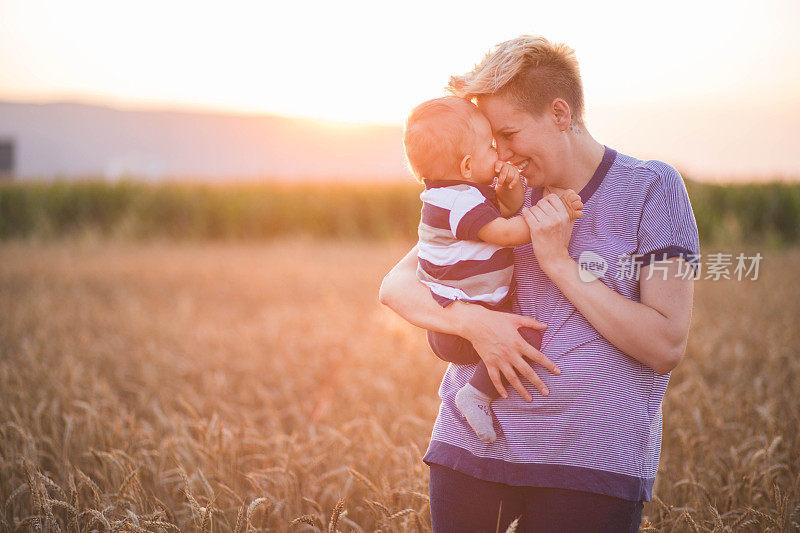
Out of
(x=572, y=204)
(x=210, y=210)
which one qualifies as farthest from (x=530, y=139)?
(x=210, y=210)

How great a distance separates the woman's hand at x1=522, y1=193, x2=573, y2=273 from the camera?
191 cm

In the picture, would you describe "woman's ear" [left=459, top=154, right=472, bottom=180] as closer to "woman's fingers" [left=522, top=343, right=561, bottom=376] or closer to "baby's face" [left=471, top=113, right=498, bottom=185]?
"baby's face" [left=471, top=113, right=498, bottom=185]

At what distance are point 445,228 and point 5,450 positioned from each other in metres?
2.86

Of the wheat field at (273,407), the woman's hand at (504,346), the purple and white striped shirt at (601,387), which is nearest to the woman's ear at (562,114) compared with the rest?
the purple and white striped shirt at (601,387)

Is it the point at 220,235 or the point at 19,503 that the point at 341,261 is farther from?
the point at 19,503

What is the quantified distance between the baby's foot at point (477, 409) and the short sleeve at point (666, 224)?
609 mm

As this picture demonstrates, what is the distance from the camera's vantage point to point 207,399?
16.9ft

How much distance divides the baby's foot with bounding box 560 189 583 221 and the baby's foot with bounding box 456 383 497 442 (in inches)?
23.2

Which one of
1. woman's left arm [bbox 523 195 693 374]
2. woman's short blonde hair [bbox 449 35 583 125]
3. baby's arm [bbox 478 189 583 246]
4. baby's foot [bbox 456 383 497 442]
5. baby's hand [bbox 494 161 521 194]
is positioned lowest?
baby's foot [bbox 456 383 497 442]

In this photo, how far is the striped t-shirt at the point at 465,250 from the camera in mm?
2041

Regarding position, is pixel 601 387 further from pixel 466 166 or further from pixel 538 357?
pixel 466 166

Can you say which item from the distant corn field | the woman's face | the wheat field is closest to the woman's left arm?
the woman's face

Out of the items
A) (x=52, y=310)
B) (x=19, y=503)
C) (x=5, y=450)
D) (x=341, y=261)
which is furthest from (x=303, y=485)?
(x=341, y=261)

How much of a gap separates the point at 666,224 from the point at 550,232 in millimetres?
317
